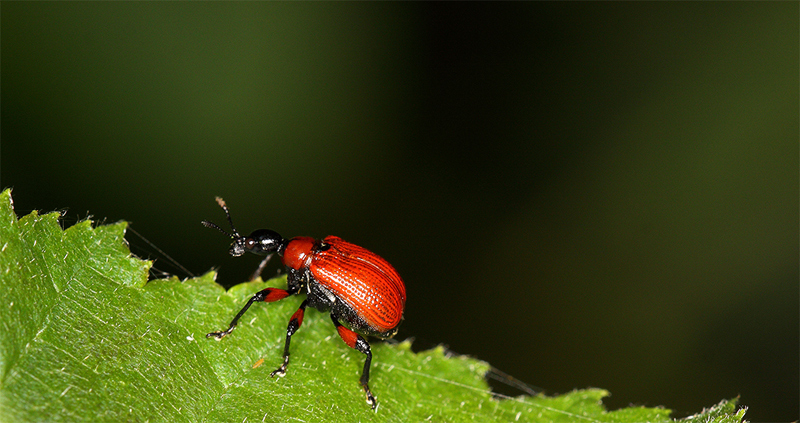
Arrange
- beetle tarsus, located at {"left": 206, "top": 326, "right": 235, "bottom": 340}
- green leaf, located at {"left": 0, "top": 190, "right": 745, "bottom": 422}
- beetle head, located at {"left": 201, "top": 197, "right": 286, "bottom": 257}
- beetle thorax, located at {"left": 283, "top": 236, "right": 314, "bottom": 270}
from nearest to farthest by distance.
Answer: green leaf, located at {"left": 0, "top": 190, "right": 745, "bottom": 422}, beetle tarsus, located at {"left": 206, "top": 326, "right": 235, "bottom": 340}, beetle thorax, located at {"left": 283, "top": 236, "right": 314, "bottom": 270}, beetle head, located at {"left": 201, "top": 197, "right": 286, "bottom": 257}

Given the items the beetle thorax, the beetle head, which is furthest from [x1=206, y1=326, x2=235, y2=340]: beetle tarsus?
the beetle head

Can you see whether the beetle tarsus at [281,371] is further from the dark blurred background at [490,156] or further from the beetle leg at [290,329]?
the dark blurred background at [490,156]

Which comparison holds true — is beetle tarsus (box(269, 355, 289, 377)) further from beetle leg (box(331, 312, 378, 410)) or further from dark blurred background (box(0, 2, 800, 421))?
dark blurred background (box(0, 2, 800, 421))

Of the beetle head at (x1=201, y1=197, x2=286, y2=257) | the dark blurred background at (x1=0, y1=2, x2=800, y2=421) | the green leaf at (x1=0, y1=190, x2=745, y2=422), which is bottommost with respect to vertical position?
the green leaf at (x1=0, y1=190, x2=745, y2=422)

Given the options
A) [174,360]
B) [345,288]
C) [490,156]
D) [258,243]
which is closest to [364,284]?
[345,288]

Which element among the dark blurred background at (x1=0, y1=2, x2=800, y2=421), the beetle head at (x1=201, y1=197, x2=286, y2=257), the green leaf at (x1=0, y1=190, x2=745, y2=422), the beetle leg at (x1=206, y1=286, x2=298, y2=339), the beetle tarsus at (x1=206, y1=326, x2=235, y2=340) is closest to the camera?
the green leaf at (x1=0, y1=190, x2=745, y2=422)

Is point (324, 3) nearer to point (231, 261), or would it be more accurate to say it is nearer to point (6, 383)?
point (231, 261)

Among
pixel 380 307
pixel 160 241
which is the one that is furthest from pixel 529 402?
pixel 160 241
